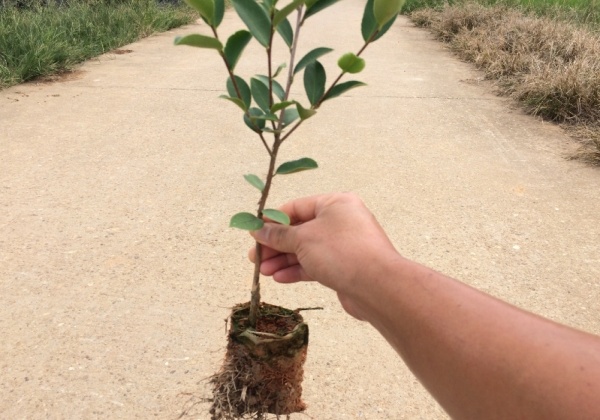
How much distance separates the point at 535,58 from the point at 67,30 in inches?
170

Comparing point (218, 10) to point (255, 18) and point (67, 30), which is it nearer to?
point (255, 18)

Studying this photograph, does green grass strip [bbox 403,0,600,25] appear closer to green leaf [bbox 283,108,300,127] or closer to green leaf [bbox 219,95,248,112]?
green leaf [bbox 283,108,300,127]

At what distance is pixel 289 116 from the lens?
1.31m

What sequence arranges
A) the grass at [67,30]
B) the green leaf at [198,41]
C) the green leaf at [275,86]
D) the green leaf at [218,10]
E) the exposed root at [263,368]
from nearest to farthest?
the green leaf at [198,41]
the green leaf at [218,10]
the green leaf at [275,86]
the exposed root at [263,368]
the grass at [67,30]

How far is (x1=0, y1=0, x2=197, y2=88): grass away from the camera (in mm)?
4938

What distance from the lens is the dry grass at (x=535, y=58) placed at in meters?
4.27

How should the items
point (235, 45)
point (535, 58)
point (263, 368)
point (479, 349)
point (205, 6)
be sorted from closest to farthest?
point (479, 349) → point (205, 6) → point (235, 45) → point (263, 368) → point (535, 58)

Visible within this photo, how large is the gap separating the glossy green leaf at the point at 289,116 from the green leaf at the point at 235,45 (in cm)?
16

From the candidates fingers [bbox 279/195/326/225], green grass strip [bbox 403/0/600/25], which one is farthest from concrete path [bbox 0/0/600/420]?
green grass strip [bbox 403/0/600/25]

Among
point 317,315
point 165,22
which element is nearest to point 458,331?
point 317,315

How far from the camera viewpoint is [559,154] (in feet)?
12.6

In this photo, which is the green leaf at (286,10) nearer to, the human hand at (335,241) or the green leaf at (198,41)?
the green leaf at (198,41)

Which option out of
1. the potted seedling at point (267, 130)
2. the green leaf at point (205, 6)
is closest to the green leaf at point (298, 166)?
the potted seedling at point (267, 130)

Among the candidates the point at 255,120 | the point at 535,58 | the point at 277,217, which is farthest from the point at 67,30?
the point at 277,217
